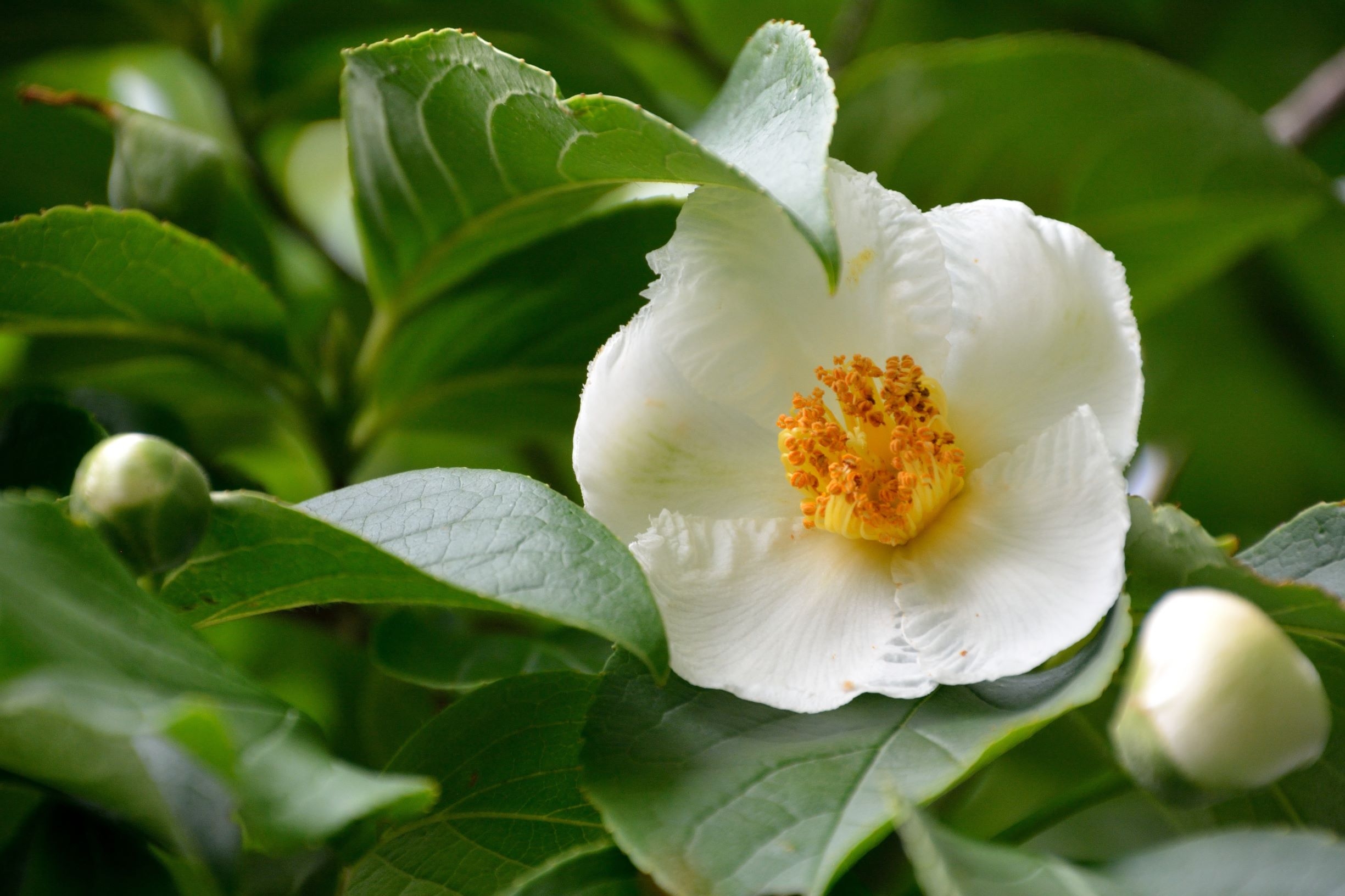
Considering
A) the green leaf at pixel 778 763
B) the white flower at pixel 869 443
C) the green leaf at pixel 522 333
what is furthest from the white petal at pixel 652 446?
the green leaf at pixel 522 333

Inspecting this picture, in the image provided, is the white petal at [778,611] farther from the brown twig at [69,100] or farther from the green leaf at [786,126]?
the brown twig at [69,100]

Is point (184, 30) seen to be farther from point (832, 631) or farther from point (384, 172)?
point (832, 631)

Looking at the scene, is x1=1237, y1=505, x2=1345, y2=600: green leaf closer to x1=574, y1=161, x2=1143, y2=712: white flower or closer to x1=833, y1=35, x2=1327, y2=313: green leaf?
x1=574, y1=161, x2=1143, y2=712: white flower

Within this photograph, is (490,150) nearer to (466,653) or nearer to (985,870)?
(466,653)

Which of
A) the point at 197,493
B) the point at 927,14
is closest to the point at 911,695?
the point at 197,493

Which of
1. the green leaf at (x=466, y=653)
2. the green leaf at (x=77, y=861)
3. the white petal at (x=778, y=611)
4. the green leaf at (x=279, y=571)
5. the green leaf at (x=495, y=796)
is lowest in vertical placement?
the green leaf at (x=466, y=653)

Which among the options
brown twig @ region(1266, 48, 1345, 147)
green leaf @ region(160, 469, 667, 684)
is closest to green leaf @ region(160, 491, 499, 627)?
green leaf @ region(160, 469, 667, 684)

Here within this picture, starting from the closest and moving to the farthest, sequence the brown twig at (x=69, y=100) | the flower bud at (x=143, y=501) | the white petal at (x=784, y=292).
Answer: the flower bud at (x=143, y=501) → the white petal at (x=784, y=292) → the brown twig at (x=69, y=100)
